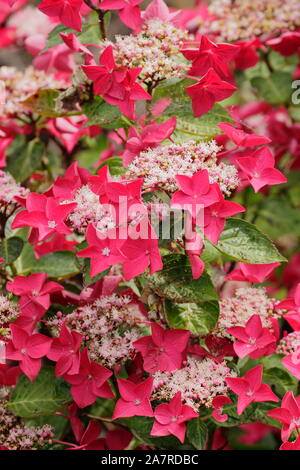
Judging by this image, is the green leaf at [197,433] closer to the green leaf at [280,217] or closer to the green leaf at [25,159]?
the green leaf at [25,159]

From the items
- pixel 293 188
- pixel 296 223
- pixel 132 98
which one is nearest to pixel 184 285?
pixel 132 98

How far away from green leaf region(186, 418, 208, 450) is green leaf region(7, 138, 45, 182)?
52 centimetres

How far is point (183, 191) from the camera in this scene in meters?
0.71

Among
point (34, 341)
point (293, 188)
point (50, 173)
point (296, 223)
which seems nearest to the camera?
point (34, 341)

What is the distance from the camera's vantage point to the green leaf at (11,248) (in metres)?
0.91

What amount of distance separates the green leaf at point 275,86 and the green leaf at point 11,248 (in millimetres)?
622

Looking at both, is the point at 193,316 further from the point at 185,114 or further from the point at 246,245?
the point at 185,114

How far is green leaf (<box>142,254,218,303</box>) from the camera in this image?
2.58 ft

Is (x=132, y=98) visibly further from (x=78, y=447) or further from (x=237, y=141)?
(x=78, y=447)

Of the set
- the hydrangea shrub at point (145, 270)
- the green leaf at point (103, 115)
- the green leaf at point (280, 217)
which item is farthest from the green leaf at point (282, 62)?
the green leaf at point (103, 115)

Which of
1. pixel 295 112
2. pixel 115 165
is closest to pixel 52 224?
pixel 115 165

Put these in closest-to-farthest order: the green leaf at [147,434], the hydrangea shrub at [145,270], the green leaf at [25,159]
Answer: the hydrangea shrub at [145,270] < the green leaf at [147,434] < the green leaf at [25,159]

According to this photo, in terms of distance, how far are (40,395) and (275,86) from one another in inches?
30.2

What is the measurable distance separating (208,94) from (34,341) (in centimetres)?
39
